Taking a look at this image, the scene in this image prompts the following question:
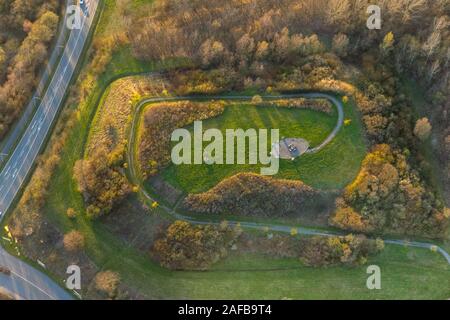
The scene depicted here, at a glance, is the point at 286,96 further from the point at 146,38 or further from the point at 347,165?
the point at 146,38

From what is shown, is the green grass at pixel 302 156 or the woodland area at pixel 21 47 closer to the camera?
the green grass at pixel 302 156
